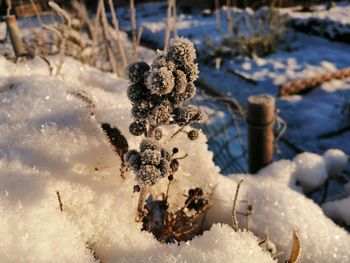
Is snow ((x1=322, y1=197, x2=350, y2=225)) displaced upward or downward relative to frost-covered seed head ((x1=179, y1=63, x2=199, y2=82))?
downward

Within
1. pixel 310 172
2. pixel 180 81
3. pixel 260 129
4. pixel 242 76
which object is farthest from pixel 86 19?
pixel 242 76

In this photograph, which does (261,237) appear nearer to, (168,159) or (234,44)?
(168,159)

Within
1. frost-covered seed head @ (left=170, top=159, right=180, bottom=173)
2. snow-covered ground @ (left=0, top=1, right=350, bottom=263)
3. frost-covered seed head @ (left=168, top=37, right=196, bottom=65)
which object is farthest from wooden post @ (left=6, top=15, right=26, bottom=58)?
frost-covered seed head @ (left=168, top=37, right=196, bottom=65)

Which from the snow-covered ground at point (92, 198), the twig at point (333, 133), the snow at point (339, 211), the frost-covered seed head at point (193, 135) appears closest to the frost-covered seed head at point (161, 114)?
the frost-covered seed head at point (193, 135)

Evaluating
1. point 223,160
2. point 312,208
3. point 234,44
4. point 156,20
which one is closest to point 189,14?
point 156,20

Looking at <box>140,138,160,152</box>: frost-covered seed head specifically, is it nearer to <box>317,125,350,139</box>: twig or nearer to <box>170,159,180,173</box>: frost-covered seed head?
<box>170,159,180,173</box>: frost-covered seed head
